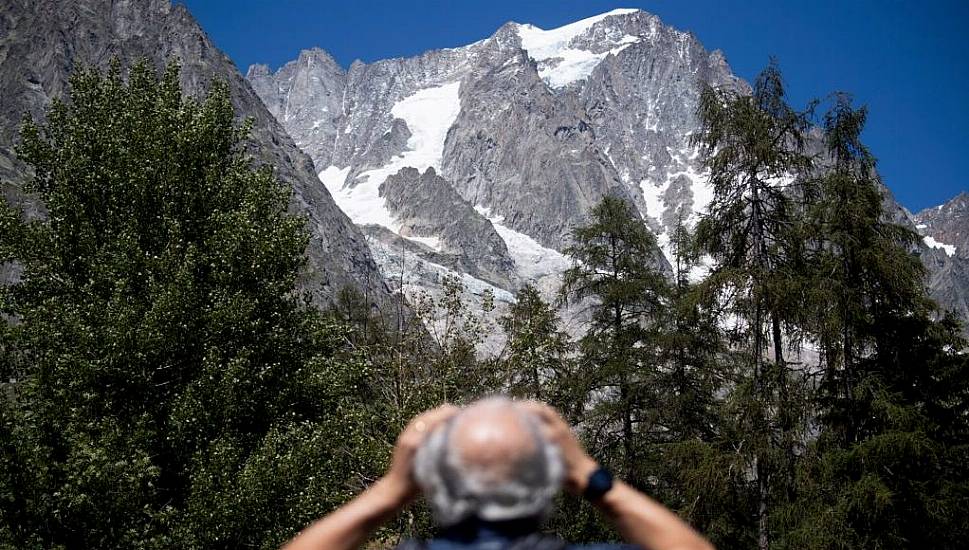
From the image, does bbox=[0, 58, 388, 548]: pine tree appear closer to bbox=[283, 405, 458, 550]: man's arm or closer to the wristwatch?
bbox=[283, 405, 458, 550]: man's arm

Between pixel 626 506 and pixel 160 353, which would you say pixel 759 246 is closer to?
pixel 160 353

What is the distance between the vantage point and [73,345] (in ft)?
39.7

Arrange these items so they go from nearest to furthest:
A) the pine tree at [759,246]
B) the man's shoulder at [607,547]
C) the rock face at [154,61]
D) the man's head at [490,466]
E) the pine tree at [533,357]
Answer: the man's head at [490,466], the man's shoulder at [607,547], the pine tree at [759,246], the pine tree at [533,357], the rock face at [154,61]

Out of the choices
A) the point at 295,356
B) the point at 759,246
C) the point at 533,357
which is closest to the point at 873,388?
the point at 759,246

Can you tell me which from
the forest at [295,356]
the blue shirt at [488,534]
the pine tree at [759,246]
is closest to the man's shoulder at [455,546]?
the blue shirt at [488,534]

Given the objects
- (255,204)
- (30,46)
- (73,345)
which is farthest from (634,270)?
(30,46)

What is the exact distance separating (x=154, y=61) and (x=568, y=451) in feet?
344

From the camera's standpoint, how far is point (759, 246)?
14.9 meters

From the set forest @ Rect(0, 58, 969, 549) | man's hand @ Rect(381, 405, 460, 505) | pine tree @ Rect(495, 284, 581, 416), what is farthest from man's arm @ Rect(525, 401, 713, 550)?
pine tree @ Rect(495, 284, 581, 416)

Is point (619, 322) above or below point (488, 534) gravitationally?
above

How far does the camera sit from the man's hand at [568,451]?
1688mm

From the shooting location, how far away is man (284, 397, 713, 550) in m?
1.62

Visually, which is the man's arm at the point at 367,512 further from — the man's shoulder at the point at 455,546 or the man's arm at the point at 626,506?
the man's arm at the point at 626,506

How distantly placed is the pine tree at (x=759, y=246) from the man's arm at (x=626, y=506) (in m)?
13.0
